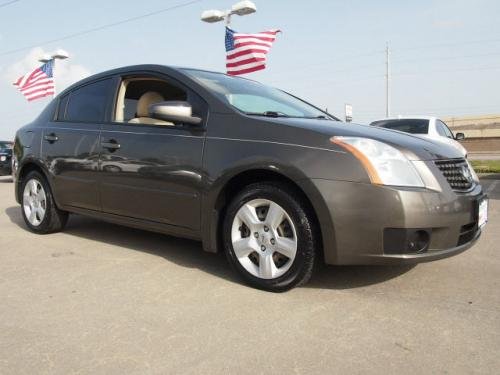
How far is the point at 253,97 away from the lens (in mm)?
3973

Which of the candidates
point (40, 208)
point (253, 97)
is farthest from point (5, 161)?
point (253, 97)

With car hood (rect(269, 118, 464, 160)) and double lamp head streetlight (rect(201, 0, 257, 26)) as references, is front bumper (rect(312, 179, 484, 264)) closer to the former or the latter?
car hood (rect(269, 118, 464, 160))

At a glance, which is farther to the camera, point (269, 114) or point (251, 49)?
point (251, 49)

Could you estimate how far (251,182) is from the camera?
11.2 ft

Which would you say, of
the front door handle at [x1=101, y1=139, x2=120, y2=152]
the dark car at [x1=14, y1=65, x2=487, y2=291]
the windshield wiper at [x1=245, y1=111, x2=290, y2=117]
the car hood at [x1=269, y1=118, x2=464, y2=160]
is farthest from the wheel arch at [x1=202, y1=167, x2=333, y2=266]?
the front door handle at [x1=101, y1=139, x2=120, y2=152]

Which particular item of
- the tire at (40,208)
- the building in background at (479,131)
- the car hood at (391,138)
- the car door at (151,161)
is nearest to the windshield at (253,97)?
the car door at (151,161)

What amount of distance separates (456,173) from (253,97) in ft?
5.43

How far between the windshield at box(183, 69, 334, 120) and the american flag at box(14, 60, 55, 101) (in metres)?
13.4

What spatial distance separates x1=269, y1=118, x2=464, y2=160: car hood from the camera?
10.0 ft

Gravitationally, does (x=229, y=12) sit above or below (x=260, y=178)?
above

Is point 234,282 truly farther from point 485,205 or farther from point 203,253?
point 485,205

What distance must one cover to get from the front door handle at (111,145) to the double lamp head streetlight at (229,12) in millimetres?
7969

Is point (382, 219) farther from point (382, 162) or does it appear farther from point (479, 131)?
point (479, 131)

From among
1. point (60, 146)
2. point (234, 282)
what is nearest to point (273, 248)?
point (234, 282)
